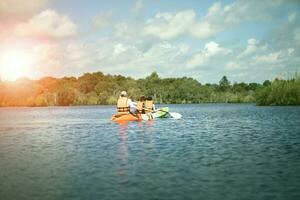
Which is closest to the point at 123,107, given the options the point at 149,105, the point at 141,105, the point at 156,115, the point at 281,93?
the point at 141,105

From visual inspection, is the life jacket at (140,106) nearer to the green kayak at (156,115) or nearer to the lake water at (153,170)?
the green kayak at (156,115)

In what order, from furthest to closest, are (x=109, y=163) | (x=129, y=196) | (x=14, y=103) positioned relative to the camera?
(x=14, y=103) → (x=109, y=163) → (x=129, y=196)

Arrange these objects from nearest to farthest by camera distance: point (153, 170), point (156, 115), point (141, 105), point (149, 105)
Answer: point (153, 170), point (141, 105), point (149, 105), point (156, 115)

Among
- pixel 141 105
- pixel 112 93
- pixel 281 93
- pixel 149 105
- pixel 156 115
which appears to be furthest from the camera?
pixel 112 93

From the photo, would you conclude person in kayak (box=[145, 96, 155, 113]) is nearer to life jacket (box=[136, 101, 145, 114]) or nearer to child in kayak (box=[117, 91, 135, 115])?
life jacket (box=[136, 101, 145, 114])

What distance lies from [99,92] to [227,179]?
546 ft

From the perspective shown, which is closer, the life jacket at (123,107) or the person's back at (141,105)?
the life jacket at (123,107)

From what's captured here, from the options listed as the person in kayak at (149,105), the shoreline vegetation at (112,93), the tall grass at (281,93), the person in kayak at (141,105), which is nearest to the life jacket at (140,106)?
the person in kayak at (141,105)

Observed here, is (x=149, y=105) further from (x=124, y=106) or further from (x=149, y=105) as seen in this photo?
(x=124, y=106)

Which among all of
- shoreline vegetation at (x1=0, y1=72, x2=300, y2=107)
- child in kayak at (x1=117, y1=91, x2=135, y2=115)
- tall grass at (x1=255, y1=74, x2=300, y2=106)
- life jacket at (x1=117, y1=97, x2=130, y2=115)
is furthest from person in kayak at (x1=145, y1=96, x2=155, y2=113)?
shoreline vegetation at (x1=0, y1=72, x2=300, y2=107)

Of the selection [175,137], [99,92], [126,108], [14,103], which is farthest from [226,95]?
[175,137]

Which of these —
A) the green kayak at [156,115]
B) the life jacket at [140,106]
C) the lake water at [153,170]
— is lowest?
the lake water at [153,170]

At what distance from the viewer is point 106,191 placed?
1369cm

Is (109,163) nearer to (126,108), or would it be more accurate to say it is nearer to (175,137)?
(175,137)
